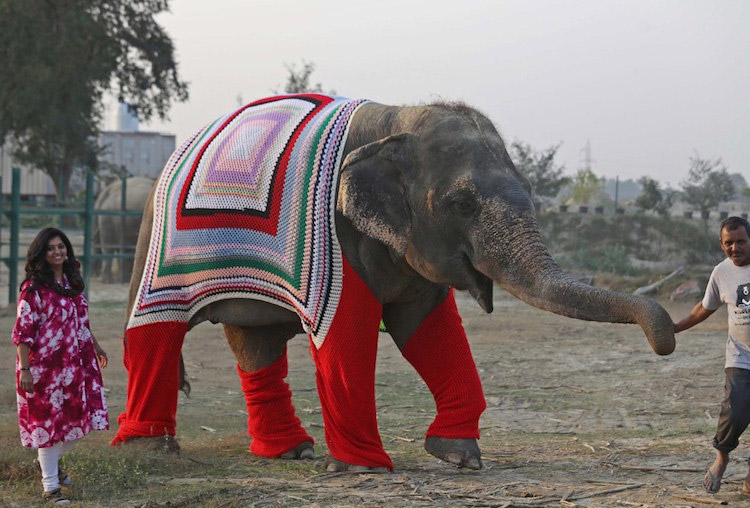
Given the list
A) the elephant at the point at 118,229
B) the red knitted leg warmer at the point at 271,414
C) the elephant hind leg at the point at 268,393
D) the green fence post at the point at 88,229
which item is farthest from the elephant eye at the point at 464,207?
the elephant at the point at 118,229

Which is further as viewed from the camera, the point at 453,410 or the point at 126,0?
the point at 126,0

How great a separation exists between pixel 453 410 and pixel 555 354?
5.77 meters

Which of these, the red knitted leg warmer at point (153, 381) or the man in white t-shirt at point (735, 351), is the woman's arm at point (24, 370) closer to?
the red knitted leg warmer at point (153, 381)

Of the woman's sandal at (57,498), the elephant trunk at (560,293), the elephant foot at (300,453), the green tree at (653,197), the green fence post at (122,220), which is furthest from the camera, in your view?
the green tree at (653,197)

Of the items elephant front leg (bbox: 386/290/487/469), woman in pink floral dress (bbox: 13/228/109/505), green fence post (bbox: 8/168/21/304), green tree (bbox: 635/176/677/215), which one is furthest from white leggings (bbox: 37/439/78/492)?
green tree (bbox: 635/176/677/215)

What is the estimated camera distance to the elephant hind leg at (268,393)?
23.4 ft

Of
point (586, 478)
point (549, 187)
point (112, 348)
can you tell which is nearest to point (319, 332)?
point (586, 478)

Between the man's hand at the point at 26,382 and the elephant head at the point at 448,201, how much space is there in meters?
1.92

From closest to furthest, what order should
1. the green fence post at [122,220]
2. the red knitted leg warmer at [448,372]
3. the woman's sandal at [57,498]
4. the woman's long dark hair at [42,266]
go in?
the woman's sandal at [57,498]
the woman's long dark hair at [42,266]
the red knitted leg warmer at [448,372]
the green fence post at [122,220]

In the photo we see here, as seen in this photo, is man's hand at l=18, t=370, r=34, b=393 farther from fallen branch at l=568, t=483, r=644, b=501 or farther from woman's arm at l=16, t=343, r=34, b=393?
fallen branch at l=568, t=483, r=644, b=501

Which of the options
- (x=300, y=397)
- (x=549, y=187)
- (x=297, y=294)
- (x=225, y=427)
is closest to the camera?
(x=297, y=294)

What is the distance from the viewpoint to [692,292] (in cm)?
1761

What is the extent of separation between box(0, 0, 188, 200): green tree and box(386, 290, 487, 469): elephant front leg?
Result: 3051cm

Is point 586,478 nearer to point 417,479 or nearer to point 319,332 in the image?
point 417,479
